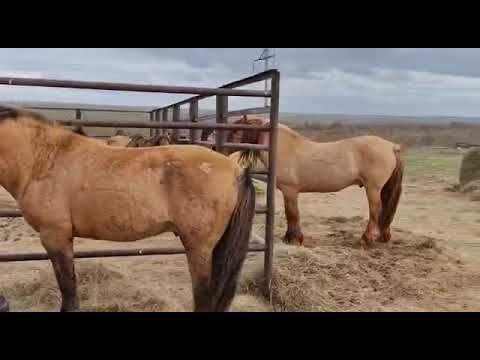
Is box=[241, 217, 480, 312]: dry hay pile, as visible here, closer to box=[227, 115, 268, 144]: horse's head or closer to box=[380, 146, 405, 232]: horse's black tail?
box=[380, 146, 405, 232]: horse's black tail

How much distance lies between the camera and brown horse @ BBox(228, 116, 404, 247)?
20.0ft

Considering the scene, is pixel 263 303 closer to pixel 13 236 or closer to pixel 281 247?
pixel 281 247

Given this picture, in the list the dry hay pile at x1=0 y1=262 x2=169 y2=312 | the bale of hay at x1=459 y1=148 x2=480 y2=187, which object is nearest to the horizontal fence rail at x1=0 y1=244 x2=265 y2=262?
the dry hay pile at x1=0 y1=262 x2=169 y2=312

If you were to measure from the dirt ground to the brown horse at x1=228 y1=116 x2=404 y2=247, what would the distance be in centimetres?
46

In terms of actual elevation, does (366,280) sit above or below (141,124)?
below

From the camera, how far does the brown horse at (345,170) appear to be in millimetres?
6094

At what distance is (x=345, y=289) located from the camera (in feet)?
14.0

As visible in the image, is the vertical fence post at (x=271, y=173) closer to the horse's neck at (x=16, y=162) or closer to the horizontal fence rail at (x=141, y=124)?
the horizontal fence rail at (x=141, y=124)

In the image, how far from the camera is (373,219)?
20.1ft

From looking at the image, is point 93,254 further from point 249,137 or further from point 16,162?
point 249,137

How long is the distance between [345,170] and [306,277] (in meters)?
2.33

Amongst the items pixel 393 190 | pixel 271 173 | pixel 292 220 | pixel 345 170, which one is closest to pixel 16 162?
pixel 271 173

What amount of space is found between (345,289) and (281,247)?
33.7 inches

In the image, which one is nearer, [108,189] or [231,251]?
[108,189]
